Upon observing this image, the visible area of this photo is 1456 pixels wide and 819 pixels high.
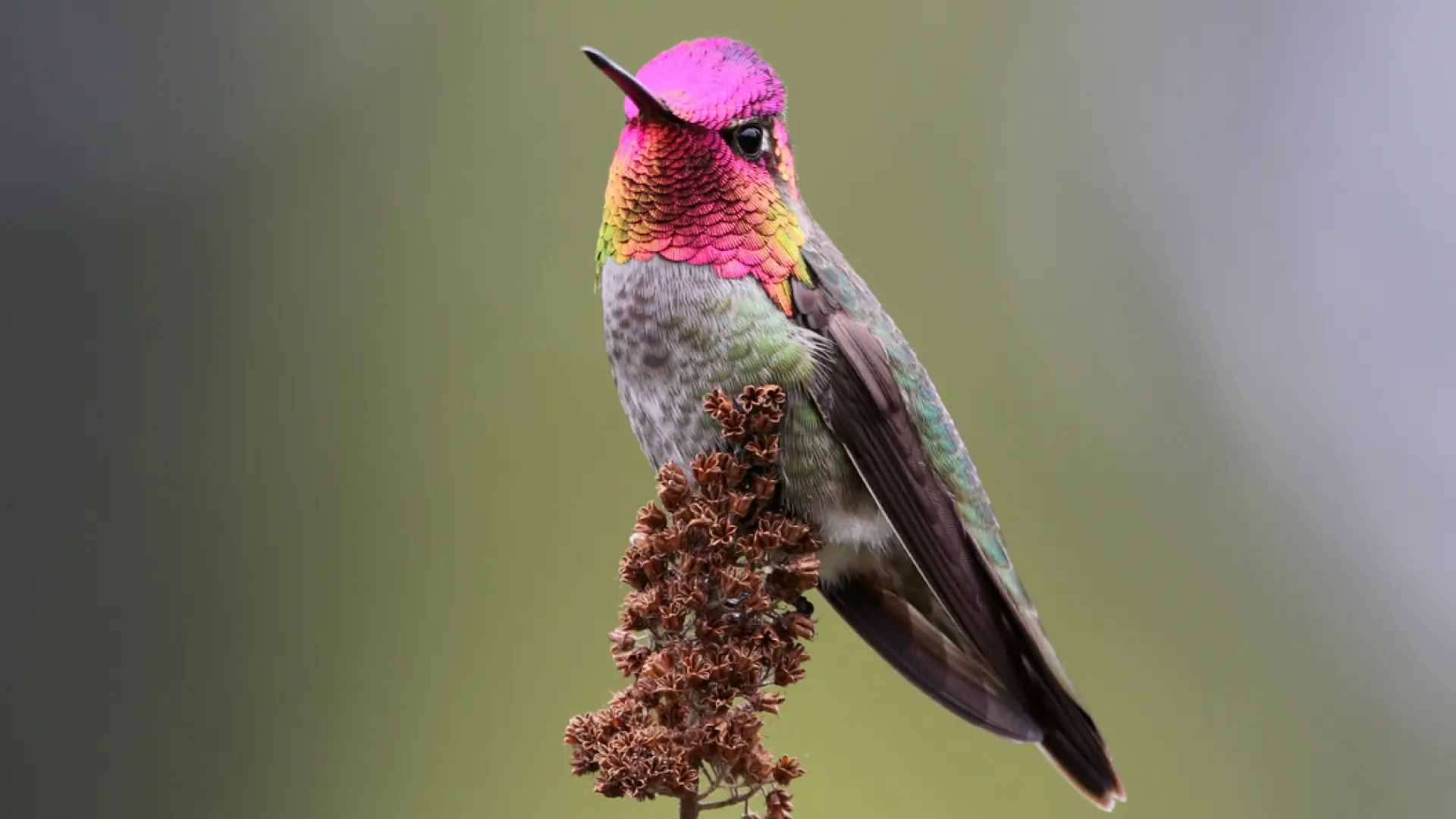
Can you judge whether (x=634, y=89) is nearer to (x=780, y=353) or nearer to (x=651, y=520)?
(x=780, y=353)

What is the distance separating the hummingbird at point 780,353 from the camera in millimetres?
2676

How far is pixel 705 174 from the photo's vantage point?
2.67 metres

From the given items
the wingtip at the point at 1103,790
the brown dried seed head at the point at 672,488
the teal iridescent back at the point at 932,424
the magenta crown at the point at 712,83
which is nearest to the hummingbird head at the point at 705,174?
the magenta crown at the point at 712,83

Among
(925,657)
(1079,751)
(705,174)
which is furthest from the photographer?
(925,657)

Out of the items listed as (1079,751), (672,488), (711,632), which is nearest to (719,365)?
(672,488)

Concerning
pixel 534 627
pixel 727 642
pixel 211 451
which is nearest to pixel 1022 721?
pixel 727 642

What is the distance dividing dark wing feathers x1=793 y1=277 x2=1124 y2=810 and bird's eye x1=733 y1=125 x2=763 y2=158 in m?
0.30

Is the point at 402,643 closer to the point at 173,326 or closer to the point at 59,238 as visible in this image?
the point at 173,326

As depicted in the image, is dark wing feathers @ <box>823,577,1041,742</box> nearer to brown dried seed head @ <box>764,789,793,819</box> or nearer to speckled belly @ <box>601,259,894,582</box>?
speckled belly @ <box>601,259,894,582</box>

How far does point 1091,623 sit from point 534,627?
8.51 ft

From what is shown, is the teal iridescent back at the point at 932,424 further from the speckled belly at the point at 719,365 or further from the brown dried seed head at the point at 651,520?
the brown dried seed head at the point at 651,520

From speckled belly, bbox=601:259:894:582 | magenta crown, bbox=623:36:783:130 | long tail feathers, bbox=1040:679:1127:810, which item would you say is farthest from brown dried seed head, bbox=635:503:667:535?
long tail feathers, bbox=1040:679:1127:810

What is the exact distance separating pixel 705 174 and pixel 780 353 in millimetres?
398

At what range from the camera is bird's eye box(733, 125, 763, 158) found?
2742 millimetres
